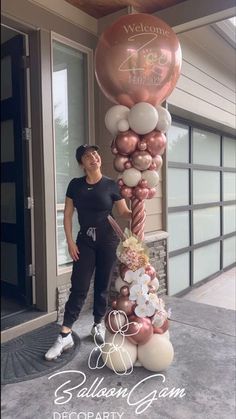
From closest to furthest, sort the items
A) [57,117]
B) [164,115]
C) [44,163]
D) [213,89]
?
[164,115] < [44,163] < [57,117] < [213,89]

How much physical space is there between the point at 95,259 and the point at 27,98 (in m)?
1.33

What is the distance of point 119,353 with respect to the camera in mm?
1920

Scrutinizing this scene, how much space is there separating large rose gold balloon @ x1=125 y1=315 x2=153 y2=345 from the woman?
0.37m

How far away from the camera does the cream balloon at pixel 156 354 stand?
191 cm

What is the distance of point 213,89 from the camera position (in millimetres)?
4500

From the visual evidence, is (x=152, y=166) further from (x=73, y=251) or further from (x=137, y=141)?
(x=73, y=251)

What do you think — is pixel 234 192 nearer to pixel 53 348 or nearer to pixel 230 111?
pixel 230 111

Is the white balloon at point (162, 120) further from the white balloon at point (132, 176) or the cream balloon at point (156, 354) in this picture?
the cream balloon at point (156, 354)

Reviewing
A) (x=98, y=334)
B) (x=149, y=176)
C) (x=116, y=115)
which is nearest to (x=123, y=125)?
(x=116, y=115)

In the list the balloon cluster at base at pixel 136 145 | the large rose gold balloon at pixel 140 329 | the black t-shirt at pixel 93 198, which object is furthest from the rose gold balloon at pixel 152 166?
the large rose gold balloon at pixel 140 329

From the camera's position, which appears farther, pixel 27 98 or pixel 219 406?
pixel 27 98

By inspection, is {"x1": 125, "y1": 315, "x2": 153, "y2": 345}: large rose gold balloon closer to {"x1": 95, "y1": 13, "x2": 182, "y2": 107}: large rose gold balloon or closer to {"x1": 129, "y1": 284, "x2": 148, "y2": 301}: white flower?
{"x1": 129, "y1": 284, "x2": 148, "y2": 301}: white flower

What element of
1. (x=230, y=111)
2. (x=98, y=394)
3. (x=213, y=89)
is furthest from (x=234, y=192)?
(x=98, y=394)

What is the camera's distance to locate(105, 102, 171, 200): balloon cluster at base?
1.90m
